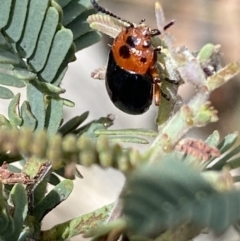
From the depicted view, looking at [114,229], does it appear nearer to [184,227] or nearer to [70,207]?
[184,227]

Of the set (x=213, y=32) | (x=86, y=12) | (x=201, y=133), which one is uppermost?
(x=213, y=32)

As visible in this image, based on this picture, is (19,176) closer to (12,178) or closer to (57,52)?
(12,178)

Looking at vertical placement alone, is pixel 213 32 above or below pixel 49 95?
above

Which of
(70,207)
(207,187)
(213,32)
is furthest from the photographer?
(213,32)

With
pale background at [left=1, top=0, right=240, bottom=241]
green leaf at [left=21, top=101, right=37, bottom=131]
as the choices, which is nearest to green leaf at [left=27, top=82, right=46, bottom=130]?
green leaf at [left=21, top=101, right=37, bottom=131]

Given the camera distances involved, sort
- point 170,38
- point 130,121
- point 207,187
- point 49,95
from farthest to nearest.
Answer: point 130,121 → point 49,95 → point 170,38 → point 207,187

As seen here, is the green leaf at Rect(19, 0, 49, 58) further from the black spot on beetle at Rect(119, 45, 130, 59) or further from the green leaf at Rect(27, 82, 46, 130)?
the black spot on beetle at Rect(119, 45, 130, 59)

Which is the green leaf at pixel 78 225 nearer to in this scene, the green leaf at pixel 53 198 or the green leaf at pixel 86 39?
the green leaf at pixel 53 198

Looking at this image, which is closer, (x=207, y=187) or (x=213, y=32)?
(x=207, y=187)

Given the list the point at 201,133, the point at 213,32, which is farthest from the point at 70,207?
the point at 213,32
